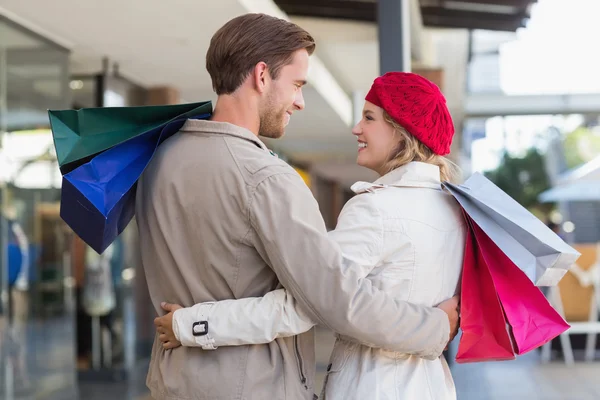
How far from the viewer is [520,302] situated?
2.06 m

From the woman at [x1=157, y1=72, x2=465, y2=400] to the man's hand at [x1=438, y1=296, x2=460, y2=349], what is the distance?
3 cm

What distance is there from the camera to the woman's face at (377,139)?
2135 mm

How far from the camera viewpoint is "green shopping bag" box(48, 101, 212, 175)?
187cm

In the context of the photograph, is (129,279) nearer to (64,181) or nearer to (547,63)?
(547,63)

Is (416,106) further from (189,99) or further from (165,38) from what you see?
(189,99)

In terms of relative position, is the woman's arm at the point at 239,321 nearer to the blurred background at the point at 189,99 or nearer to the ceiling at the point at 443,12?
the blurred background at the point at 189,99

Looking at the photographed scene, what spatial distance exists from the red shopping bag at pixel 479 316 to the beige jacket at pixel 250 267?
0.15 m

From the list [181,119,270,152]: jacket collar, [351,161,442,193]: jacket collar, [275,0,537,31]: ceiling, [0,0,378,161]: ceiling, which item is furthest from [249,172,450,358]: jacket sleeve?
[275,0,537,31]: ceiling

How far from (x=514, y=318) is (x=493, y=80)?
7.46 m

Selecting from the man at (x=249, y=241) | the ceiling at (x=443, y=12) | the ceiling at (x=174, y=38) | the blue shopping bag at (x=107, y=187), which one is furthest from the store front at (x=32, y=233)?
the man at (x=249, y=241)

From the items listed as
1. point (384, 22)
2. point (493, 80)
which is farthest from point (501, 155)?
point (384, 22)

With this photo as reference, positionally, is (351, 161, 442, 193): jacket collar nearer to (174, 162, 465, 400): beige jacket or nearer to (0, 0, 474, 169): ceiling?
(174, 162, 465, 400): beige jacket

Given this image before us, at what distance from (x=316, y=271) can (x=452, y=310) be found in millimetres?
442

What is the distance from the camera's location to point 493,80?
29.9 feet
